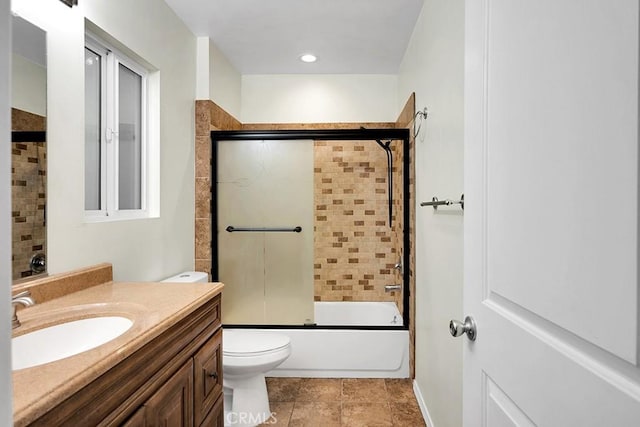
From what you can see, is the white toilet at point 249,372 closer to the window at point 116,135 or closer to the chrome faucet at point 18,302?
the window at point 116,135

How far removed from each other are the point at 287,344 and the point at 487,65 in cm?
198

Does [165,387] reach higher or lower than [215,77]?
lower

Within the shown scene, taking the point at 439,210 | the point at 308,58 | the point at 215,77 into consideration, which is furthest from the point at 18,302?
the point at 308,58

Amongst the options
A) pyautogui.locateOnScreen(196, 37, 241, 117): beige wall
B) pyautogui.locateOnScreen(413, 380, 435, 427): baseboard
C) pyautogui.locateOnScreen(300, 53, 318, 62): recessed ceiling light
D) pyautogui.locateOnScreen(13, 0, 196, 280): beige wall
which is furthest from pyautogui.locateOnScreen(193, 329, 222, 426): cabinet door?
pyautogui.locateOnScreen(300, 53, 318, 62): recessed ceiling light

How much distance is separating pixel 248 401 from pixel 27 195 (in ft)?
5.28

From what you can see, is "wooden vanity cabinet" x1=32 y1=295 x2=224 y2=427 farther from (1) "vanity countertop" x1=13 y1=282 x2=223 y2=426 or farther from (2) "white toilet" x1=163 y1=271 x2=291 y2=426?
(2) "white toilet" x1=163 y1=271 x2=291 y2=426

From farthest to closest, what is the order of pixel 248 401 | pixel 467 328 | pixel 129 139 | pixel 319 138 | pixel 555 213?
1. pixel 319 138
2. pixel 248 401
3. pixel 129 139
4. pixel 467 328
5. pixel 555 213

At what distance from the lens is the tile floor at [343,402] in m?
2.36

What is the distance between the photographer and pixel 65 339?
4.00ft

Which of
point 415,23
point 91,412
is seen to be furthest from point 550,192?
point 415,23

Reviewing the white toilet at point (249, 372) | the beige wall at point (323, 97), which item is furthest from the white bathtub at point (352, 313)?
the beige wall at point (323, 97)

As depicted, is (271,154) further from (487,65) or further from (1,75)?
(1,75)

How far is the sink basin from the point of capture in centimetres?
109

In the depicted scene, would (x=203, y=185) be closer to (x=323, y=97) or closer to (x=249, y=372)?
(x=249, y=372)
